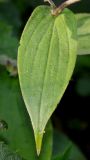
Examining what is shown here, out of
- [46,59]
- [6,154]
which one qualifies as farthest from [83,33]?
[6,154]

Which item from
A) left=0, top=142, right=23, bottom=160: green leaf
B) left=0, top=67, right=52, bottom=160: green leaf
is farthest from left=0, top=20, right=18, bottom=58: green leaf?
left=0, top=142, right=23, bottom=160: green leaf

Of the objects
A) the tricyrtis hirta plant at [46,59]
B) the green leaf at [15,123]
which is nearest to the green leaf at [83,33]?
the tricyrtis hirta plant at [46,59]

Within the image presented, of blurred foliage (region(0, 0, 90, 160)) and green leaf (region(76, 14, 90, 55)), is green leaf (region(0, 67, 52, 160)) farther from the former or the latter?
green leaf (region(76, 14, 90, 55))

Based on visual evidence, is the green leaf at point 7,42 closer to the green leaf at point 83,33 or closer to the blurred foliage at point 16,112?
the blurred foliage at point 16,112

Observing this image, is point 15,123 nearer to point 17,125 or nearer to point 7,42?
point 17,125

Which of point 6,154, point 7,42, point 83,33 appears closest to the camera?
point 6,154

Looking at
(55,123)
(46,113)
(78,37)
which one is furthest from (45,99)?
(55,123)

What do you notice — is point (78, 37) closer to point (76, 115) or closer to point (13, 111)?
point (13, 111)
